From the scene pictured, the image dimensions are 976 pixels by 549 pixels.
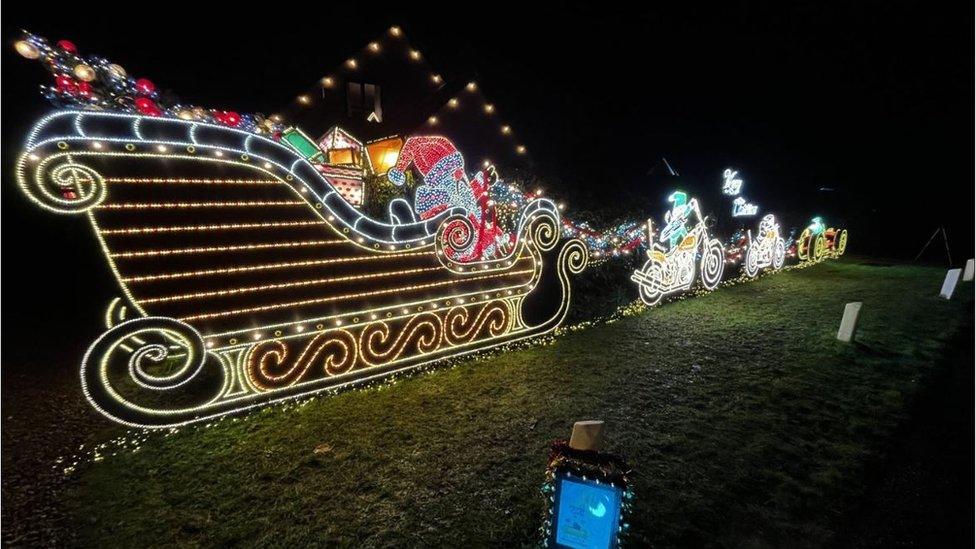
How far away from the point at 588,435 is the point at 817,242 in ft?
60.2

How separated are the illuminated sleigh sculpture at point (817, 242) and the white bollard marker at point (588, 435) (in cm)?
1663

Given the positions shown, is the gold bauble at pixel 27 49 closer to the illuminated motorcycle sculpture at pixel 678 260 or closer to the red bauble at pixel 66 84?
the red bauble at pixel 66 84

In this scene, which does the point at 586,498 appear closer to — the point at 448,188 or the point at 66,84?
the point at 66,84

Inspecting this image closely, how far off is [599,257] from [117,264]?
8.00 meters

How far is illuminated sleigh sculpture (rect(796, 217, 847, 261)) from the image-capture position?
598 inches

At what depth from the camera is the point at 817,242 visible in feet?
52.0

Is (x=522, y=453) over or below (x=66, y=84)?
below

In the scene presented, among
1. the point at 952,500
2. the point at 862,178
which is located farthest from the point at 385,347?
the point at 862,178

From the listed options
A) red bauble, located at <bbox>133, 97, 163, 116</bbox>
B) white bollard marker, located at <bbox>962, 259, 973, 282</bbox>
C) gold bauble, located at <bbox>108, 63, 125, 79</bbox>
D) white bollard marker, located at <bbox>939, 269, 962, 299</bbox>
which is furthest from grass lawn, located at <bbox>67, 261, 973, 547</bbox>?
white bollard marker, located at <bbox>962, 259, 973, 282</bbox>

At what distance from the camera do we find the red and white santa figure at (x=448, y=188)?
6.08m

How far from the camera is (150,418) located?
3666 millimetres

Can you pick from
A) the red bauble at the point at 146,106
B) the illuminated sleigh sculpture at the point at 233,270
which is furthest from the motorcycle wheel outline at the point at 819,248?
the red bauble at the point at 146,106

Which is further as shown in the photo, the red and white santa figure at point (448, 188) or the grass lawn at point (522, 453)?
the red and white santa figure at point (448, 188)

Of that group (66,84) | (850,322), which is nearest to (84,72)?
(66,84)
